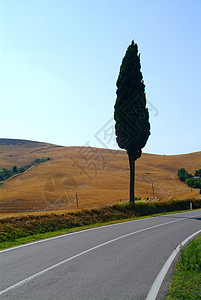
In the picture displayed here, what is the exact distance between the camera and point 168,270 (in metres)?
7.38

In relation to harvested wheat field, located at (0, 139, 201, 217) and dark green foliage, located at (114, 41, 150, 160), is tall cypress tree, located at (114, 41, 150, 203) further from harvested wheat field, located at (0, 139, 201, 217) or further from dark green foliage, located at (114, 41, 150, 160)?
harvested wheat field, located at (0, 139, 201, 217)

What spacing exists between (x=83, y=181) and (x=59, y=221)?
5612 cm

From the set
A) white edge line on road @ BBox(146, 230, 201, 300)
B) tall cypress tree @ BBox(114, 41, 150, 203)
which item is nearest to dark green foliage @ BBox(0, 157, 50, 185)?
tall cypress tree @ BBox(114, 41, 150, 203)

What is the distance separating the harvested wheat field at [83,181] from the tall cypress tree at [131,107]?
11.7 metres

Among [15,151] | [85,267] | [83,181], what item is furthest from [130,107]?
[15,151]

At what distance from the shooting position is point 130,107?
26.9 meters

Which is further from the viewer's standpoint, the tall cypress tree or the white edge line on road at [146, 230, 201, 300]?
the tall cypress tree

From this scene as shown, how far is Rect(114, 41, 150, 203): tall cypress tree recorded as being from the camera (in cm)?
2666

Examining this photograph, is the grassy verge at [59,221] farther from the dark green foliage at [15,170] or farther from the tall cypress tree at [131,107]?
the dark green foliage at [15,170]

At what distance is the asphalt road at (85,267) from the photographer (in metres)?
5.73

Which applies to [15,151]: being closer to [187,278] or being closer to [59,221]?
[59,221]

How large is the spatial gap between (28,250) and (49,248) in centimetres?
68

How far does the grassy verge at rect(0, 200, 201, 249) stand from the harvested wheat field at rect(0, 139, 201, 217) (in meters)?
11.4

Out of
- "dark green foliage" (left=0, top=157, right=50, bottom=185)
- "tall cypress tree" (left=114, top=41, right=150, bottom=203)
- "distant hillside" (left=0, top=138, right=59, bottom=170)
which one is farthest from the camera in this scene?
"distant hillside" (left=0, top=138, right=59, bottom=170)
